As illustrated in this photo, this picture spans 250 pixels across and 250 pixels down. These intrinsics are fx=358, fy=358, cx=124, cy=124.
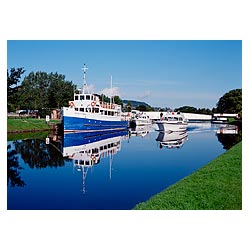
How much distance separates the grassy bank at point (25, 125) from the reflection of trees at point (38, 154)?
13.5 ft

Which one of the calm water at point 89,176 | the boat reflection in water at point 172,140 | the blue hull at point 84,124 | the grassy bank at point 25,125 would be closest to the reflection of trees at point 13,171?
the calm water at point 89,176

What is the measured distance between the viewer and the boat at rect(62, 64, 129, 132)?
1872 cm

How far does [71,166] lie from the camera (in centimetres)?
893

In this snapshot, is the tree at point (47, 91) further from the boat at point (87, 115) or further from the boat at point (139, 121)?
the boat at point (139, 121)

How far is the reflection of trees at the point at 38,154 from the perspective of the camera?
9.50 m

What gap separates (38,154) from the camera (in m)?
11.1

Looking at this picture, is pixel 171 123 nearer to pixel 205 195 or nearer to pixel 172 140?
pixel 172 140

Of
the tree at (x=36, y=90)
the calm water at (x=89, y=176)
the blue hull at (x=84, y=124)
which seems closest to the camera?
the calm water at (x=89, y=176)

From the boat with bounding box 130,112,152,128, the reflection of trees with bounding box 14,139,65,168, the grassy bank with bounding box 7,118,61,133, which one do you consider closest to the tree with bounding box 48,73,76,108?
the grassy bank with bounding box 7,118,61,133

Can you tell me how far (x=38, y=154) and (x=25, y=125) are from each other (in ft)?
28.5

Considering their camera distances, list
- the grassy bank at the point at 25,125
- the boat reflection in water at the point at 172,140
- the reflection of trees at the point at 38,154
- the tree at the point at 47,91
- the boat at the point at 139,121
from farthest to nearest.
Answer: the boat at the point at 139,121 → the tree at the point at 47,91 → the grassy bank at the point at 25,125 → the boat reflection in water at the point at 172,140 → the reflection of trees at the point at 38,154

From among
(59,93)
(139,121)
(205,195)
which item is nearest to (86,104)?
(59,93)

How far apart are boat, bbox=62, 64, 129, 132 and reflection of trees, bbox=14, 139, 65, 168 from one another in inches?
182
